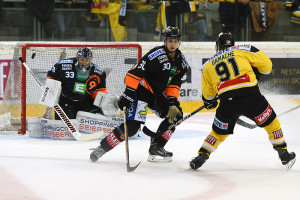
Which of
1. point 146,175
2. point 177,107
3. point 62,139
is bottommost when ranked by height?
point 62,139

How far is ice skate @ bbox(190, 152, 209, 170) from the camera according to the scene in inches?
150

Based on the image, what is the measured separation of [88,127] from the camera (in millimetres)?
5441

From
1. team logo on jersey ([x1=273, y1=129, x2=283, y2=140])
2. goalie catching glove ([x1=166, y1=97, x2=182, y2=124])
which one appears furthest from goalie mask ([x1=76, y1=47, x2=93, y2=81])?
team logo on jersey ([x1=273, y1=129, x2=283, y2=140])

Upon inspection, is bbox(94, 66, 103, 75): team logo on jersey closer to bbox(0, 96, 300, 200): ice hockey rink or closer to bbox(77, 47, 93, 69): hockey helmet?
bbox(77, 47, 93, 69): hockey helmet

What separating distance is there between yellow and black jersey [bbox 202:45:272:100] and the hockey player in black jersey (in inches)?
71.7

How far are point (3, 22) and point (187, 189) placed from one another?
4013 millimetres

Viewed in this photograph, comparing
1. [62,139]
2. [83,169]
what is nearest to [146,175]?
[83,169]

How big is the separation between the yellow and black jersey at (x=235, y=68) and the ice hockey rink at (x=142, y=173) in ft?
1.82

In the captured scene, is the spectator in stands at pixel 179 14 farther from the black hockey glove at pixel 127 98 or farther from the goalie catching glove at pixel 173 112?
the black hockey glove at pixel 127 98

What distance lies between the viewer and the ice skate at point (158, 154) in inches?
166

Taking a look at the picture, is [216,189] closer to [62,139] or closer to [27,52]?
[62,139]

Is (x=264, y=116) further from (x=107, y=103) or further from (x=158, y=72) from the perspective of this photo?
(x=107, y=103)

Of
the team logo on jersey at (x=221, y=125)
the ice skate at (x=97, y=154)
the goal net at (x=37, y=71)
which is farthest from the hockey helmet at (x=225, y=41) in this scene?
the goal net at (x=37, y=71)

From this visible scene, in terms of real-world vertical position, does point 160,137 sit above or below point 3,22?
below
